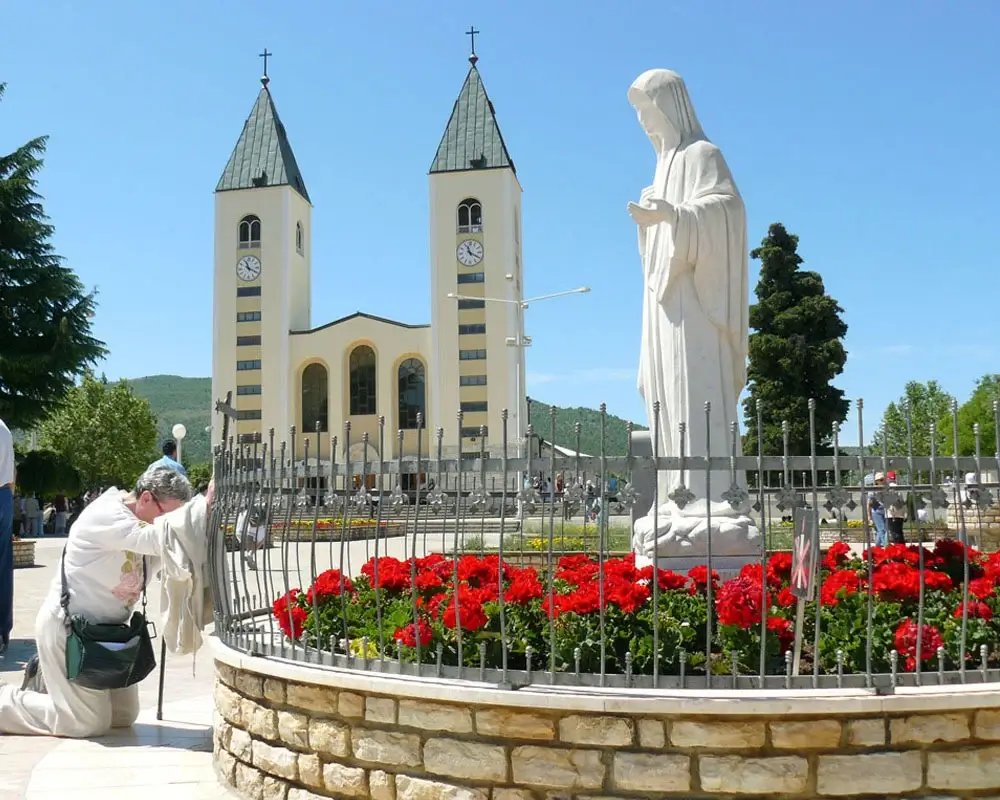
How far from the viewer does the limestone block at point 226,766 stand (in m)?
5.38

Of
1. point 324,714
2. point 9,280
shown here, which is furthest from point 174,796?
point 9,280

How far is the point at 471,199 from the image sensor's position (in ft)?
208

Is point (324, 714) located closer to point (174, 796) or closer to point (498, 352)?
point (174, 796)

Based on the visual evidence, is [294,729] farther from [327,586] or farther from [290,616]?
[327,586]

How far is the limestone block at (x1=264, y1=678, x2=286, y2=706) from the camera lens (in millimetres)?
5008

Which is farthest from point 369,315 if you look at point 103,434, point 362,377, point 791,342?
point 791,342

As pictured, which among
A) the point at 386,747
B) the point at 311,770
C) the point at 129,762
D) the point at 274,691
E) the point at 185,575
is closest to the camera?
the point at 386,747

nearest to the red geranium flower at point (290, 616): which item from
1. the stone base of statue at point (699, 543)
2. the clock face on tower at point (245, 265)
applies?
the stone base of statue at point (699, 543)

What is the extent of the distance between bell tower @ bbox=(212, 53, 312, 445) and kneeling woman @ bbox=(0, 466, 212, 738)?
5926 centimetres

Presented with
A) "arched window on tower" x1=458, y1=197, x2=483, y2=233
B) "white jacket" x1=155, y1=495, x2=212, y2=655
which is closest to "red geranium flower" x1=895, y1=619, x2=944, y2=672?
"white jacket" x1=155, y1=495, x2=212, y2=655

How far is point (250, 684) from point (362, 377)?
6232 cm

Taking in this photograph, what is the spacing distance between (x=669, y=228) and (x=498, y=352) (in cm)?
5367

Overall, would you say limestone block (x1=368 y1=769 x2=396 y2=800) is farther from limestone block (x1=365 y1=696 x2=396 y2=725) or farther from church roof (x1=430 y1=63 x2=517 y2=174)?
church roof (x1=430 y1=63 x2=517 y2=174)

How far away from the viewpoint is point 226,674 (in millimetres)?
5602
